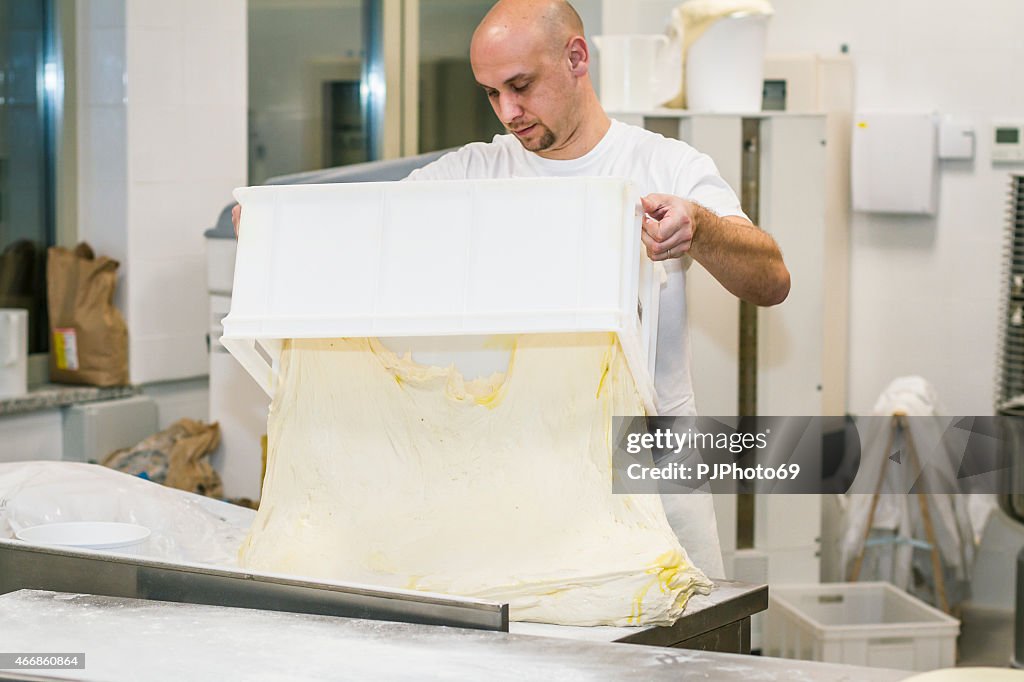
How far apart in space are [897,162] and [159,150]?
228cm

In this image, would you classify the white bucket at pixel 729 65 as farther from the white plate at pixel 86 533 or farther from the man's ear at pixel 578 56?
the white plate at pixel 86 533

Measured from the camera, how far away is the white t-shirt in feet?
6.44

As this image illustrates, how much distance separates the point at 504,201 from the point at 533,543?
1.45 feet

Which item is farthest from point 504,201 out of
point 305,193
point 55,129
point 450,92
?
point 450,92

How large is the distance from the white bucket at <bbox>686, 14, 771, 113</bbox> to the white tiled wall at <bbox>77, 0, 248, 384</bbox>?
4.53 ft

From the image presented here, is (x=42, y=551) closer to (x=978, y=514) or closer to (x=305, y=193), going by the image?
(x=305, y=193)

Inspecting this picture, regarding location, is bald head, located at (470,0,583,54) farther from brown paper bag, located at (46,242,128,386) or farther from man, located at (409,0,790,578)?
brown paper bag, located at (46,242,128,386)

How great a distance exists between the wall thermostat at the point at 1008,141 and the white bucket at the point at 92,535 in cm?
303

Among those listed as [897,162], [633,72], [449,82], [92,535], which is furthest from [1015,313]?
[92,535]

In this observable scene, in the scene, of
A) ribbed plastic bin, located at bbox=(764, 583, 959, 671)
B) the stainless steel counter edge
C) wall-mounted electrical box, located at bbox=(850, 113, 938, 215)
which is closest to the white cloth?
the stainless steel counter edge

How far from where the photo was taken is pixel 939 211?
3.94m

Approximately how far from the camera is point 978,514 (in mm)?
3818

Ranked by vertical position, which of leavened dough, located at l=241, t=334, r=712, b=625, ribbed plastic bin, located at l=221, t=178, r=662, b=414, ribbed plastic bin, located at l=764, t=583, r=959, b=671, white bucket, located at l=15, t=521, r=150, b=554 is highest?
ribbed plastic bin, located at l=221, t=178, r=662, b=414

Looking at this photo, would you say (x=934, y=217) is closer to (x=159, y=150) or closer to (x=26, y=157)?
(x=159, y=150)
